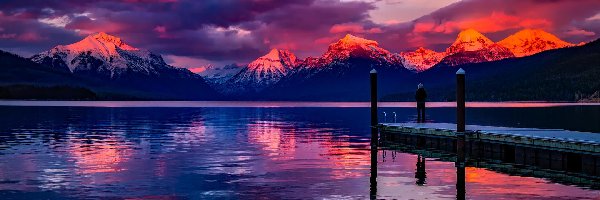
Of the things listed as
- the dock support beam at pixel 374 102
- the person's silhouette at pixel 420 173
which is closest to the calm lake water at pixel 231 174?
the person's silhouette at pixel 420 173

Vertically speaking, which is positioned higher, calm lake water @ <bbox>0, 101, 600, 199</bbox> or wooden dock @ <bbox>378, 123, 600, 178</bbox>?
wooden dock @ <bbox>378, 123, 600, 178</bbox>

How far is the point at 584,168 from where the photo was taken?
40250 millimetres

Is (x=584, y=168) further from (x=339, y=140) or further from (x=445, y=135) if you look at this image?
(x=339, y=140)

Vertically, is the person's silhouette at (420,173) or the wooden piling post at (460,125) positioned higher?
the wooden piling post at (460,125)

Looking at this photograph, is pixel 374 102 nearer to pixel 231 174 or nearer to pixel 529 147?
pixel 529 147

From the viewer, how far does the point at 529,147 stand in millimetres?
44531

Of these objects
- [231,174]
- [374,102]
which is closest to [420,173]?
[231,174]

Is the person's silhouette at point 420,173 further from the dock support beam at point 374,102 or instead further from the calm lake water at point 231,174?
the dock support beam at point 374,102

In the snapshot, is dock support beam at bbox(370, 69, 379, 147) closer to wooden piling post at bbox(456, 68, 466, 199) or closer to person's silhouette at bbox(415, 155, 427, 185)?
person's silhouette at bbox(415, 155, 427, 185)

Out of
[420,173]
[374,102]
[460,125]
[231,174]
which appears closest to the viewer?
[231,174]

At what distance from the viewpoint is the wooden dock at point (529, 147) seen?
40.0 m

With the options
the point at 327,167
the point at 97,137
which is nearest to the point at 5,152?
the point at 97,137

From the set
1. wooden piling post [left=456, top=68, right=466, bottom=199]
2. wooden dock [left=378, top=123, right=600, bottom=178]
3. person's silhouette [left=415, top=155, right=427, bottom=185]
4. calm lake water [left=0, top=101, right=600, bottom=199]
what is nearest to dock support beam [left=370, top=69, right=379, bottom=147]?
calm lake water [left=0, top=101, right=600, bottom=199]

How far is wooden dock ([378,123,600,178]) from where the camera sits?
40000 millimetres
